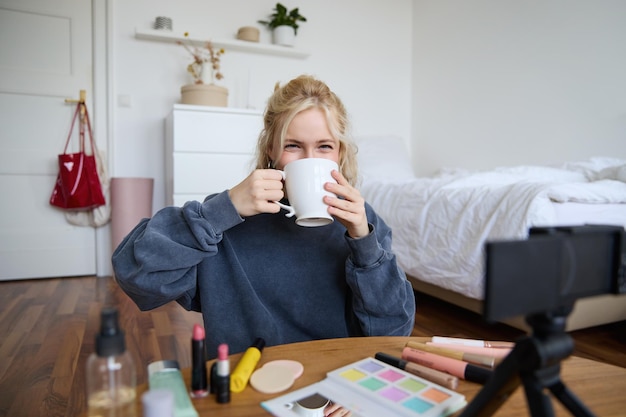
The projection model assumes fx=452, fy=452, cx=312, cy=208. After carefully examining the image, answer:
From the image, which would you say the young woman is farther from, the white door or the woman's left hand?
the white door

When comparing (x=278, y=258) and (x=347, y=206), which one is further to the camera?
(x=278, y=258)

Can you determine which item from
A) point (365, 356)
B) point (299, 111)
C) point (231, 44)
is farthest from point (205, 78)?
point (365, 356)

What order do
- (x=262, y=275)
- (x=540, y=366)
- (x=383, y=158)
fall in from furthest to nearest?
(x=383, y=158) < (x=262, y=275) < (x=540, y=366)

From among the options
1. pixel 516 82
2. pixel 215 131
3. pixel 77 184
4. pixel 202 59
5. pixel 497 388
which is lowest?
pixel 497 388

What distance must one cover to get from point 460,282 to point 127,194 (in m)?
2.10

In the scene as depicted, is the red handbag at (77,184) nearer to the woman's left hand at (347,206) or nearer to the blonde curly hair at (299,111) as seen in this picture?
the blonde curly hair at (299,111)

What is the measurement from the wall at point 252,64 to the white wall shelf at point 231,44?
0.16 feet

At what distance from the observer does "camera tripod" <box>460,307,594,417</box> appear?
32cm

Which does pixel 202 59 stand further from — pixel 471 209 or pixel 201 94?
pixel 471 209

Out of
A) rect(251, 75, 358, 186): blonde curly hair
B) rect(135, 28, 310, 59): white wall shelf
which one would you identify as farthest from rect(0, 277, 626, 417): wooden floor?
rect(135, 28, 310, 59): white wall shelf

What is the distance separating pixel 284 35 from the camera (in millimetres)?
3357

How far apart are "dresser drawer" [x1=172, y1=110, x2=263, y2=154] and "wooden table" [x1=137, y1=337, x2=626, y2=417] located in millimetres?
2233

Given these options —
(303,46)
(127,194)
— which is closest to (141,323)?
(127,194)

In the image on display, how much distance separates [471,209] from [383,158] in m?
1.56
